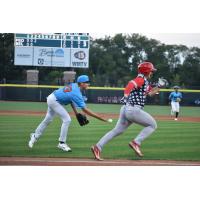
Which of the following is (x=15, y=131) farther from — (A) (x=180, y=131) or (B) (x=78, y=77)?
(A) (x=180, y=131)

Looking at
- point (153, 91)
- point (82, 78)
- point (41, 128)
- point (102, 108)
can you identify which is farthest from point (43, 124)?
point (153, 91)

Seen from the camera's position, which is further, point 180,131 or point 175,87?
point 180,131

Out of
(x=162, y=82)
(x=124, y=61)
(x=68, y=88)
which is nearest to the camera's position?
(x=162, y=82)

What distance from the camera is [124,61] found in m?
11.2

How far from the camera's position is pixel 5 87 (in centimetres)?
1103

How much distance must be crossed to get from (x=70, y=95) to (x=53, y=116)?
0.54 m

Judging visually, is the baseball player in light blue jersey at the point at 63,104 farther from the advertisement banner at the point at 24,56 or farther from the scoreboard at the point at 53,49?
the advertisement banner at the point at 24,56

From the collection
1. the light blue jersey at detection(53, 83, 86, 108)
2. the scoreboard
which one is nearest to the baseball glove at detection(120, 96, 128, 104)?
the light blue jersey at detection(53, 83, 86, 108)

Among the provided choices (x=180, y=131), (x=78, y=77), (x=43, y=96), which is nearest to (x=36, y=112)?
(x=43, y=96)

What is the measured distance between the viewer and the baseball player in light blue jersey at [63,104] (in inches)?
429

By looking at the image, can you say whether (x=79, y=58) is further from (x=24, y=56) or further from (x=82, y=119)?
(x=82, y=119)

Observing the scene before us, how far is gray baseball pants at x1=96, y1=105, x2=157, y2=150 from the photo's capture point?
10648mm

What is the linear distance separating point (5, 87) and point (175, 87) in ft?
9.49

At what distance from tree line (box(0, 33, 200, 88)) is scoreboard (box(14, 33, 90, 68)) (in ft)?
Answer: 0.34
